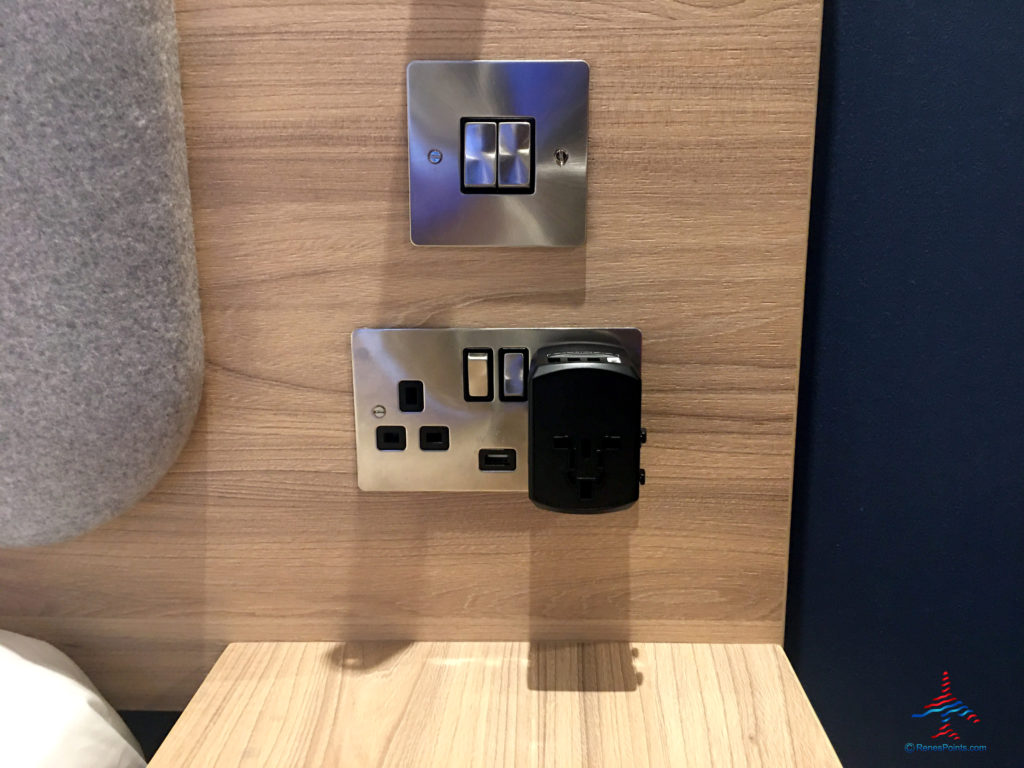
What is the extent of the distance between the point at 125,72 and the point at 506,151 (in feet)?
0.80

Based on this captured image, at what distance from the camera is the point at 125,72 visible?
1.52ft

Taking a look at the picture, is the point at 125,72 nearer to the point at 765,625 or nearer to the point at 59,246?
the point at 59,246

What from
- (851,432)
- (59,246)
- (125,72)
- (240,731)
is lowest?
(240,731)

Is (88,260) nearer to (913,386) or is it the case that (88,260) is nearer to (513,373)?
(513,373)

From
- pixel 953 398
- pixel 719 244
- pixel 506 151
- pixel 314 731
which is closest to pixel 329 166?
pixel 506 151

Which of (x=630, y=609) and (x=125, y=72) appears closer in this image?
(x=125, y=72)

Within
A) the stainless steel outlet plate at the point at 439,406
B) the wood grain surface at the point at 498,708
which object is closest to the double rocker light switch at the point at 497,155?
the stainless steel outlet plate at the point at 439,406

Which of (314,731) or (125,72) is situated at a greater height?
(125,72)

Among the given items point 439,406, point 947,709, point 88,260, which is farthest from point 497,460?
point 947,709

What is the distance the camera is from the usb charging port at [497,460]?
55cm

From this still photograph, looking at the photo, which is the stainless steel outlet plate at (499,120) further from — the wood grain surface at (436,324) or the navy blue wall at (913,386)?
the navy blue wall at (913,386)

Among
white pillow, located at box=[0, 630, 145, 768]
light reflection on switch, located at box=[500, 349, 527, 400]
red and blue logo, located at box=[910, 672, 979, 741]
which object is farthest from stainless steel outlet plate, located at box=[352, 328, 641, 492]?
red and blue logo, located at box=[910, 672, 979, 741]

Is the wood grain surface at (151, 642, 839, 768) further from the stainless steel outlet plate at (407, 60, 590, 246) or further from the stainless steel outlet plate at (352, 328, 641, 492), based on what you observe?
the stainless steel outlet plate at (407, 60, 590, 246)

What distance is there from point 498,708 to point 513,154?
382 millimetres
